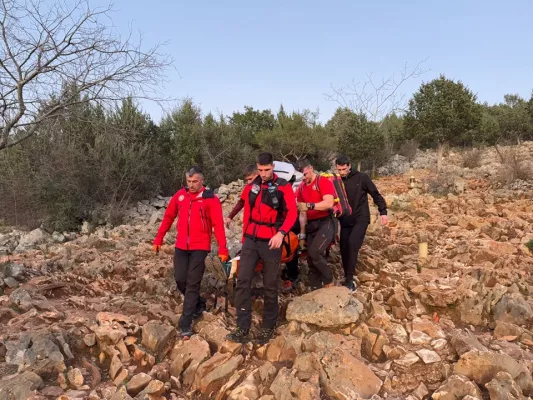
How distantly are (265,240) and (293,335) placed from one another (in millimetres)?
987

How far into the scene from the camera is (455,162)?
2366 centimetres

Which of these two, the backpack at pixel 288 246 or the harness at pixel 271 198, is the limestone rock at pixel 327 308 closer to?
the backpack at pixel 288 246

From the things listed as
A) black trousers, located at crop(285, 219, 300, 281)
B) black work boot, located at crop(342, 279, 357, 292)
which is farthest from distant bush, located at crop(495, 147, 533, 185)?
black trousers, located at crop(285, 219, 300, 281)

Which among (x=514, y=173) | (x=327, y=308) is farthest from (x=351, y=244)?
(x=514, y=173)

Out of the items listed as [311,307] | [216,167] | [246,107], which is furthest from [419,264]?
[246,107]

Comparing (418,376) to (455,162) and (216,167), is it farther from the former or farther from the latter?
(455,162)

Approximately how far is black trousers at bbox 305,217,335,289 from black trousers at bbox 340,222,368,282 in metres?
0.46

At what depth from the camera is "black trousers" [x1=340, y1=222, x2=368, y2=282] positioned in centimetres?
504

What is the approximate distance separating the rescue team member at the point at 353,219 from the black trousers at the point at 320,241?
1.55 feet

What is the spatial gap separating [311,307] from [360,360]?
2.43 ft

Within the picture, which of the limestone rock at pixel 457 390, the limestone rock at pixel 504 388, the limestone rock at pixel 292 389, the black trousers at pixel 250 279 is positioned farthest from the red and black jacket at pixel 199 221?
the limestone rock at pixel 504 388

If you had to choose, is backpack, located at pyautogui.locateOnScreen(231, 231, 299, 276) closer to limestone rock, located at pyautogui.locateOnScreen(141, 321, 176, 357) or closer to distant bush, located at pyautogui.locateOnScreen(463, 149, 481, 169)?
limestone rock, located at pyautogui.locateOnScreen(141, 321, 176, 357)

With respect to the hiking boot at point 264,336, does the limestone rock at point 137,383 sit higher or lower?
lower

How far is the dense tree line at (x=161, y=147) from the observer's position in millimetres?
13828
